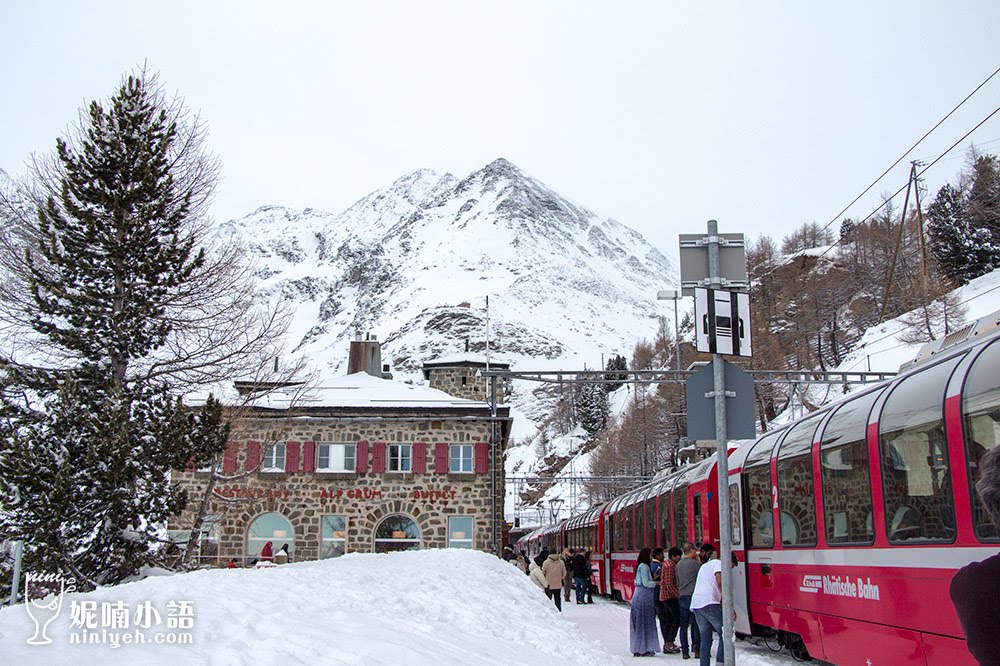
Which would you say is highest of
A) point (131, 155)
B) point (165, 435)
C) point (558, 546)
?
point (131, 155)

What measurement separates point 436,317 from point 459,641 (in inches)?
7539

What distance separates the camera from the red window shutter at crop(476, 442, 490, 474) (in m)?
33.3

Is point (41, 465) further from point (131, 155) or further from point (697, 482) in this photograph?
point (697, 482)

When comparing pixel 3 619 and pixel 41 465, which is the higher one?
pixel 41 465

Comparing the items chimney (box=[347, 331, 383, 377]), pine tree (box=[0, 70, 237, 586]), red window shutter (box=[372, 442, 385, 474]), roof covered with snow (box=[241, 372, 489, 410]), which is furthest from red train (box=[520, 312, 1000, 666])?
chimney (box=[347, 331, 383, 377])

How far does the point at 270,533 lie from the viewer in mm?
32812

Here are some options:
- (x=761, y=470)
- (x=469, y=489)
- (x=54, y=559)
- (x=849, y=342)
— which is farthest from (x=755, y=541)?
(x=849, y=342)

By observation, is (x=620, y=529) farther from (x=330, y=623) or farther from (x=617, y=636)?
(x=330, y=623)

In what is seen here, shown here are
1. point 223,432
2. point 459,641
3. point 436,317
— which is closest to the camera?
point 459,641

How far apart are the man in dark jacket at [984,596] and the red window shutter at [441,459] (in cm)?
3079

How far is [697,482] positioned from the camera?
1623 centimetres

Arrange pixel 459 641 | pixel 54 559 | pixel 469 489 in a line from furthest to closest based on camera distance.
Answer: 1. pixel 469 489
2. pixel 54 559
3. pixel 459 641

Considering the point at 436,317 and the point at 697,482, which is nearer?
the point at 697,482

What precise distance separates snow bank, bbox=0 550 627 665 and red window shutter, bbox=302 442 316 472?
19.9m
